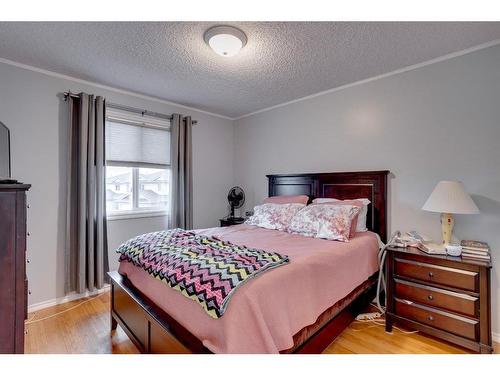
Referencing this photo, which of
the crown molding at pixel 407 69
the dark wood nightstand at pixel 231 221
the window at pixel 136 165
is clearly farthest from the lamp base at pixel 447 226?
the window at pixel 136 165

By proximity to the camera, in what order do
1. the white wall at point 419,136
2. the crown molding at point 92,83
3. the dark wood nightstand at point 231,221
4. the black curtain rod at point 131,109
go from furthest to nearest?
the dark wood nightstand at point 231,221
the black curtain rod at point 131,109
the crown molding at point 92,83
the white wall at point 419,136

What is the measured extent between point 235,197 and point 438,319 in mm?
2767

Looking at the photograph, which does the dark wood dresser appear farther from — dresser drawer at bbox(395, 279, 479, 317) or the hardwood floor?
dresser drawer at bbox(395, 279, 479, 317)

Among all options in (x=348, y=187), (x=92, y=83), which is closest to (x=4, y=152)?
(x=92, y=83)

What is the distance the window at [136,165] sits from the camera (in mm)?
3049

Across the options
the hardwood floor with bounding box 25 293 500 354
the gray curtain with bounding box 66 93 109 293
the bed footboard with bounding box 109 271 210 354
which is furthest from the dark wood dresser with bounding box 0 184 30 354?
the gray curtain with bounding box 66 93 109 293

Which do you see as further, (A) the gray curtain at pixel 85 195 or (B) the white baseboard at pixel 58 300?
(A) the gray curtain at pixel 85 195

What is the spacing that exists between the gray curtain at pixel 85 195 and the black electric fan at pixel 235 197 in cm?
178

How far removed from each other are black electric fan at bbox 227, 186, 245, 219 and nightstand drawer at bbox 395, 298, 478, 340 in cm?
244

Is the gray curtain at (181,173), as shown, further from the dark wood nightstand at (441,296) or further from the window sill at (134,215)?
the dark wood nightstand at (441,296)

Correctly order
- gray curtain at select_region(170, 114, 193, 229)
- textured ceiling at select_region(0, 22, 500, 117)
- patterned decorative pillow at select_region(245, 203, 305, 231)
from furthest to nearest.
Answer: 1. gray curtain at select_region(170, 114, 193, 229)
2. patterned decorative pillow at select_region(245, 203, 305, 231)
3. textured ceiling at select_region(0, 22, 500, 117)

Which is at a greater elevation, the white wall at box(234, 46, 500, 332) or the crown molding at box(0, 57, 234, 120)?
the crown molding at box(0, 57, 234, 120)

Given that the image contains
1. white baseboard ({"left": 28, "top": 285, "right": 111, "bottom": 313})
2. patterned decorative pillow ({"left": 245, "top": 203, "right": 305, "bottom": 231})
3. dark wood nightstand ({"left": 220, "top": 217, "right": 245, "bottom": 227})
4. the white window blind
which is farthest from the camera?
dark wood nightstand ({"left": 220, "top": 217, "right": 245, "bottom": 227})

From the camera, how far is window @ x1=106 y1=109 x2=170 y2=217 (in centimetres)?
305
